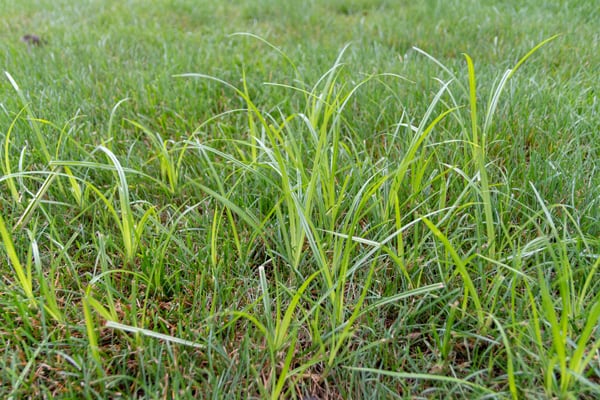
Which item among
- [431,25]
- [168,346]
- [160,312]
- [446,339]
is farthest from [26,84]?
[431,25]

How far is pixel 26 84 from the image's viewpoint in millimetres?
2049

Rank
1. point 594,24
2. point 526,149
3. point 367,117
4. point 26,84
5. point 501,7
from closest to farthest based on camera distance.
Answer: point 526,149, point 367,117, point 26,84, point 594,24, point 501,7

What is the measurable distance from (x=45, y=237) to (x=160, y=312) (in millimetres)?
475

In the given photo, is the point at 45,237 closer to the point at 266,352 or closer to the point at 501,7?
the point at 266,352

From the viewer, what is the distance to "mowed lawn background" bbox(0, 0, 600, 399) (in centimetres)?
95

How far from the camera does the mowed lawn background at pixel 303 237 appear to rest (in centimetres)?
95

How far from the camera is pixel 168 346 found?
97 cm

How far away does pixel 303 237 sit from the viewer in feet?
3.76

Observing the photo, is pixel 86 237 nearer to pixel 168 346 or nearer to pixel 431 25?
pixel 168 346

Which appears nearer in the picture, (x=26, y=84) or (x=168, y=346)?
(x=168, y=346)

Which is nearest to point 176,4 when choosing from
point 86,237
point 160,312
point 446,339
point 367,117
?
point 367,117

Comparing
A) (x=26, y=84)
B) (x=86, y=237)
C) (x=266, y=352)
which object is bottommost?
(x=266, y=352)

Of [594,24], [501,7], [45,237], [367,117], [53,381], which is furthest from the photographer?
[501,7]

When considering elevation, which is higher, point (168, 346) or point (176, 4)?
point (176, 4)
